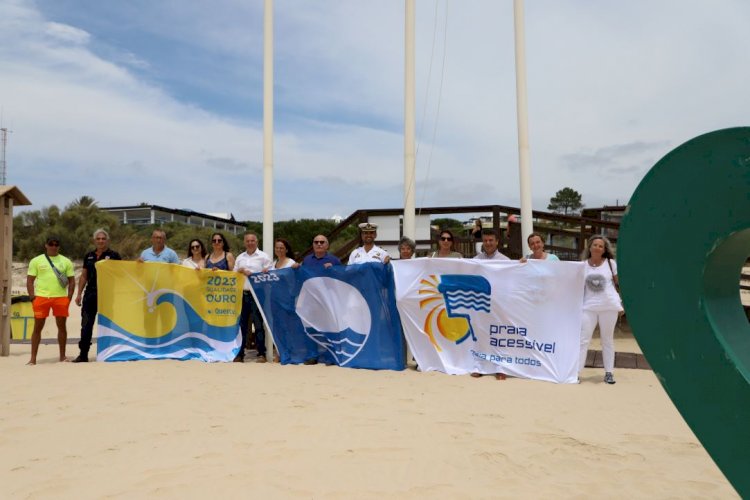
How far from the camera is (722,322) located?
2.05 metres

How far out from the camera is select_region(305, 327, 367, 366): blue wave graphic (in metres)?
7.64

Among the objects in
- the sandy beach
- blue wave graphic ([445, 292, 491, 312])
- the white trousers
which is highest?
blue wave graphic ([445, 292, 491, 312])

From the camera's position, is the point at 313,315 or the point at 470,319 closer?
the point at 470,319

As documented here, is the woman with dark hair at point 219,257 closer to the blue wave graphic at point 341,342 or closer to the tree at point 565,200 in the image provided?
the blue wave graphic at point 341,342

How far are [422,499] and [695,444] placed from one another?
2.36 m

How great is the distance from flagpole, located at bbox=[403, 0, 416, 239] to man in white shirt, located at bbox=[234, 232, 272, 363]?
2276 mm

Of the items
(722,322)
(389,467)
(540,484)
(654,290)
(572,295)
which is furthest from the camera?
(572,295)

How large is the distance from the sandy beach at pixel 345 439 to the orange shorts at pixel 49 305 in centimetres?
164

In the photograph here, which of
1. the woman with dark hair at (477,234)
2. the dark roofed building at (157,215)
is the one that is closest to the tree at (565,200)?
the dark roofed building at (157,215)

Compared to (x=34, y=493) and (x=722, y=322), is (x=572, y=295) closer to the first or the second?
(x=722, y=322)

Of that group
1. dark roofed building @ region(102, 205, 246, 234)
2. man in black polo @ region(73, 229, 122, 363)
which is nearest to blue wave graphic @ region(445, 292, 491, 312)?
man in black polo @ region(73, 229, 122, 363)

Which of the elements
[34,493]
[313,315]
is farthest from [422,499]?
[313,315]

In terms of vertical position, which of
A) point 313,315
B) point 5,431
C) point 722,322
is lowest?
point 5,431

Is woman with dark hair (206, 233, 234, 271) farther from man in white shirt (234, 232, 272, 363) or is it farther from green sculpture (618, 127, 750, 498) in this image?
green sculpture (618, 127, 750, 498)
